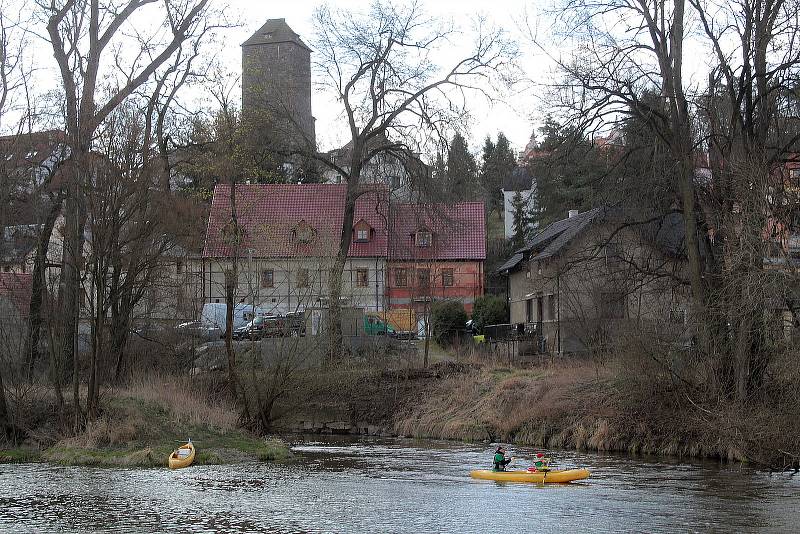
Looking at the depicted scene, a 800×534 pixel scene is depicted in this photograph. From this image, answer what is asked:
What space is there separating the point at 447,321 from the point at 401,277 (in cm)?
642

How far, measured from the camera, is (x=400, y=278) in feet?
189

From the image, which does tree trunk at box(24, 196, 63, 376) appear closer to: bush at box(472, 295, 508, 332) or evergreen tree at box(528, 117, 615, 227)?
evergreen tree at box(528, 117, 615, 227)

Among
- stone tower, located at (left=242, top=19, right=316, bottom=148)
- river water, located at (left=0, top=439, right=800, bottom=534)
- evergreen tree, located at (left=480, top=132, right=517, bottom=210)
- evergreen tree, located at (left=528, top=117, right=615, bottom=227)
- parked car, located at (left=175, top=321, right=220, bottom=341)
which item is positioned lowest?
river water, located at (left=0, top=439, right=800, bottom=534)

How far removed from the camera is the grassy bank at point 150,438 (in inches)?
984

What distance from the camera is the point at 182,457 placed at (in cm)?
2408

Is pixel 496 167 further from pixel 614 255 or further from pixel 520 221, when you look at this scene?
pixel 614 255

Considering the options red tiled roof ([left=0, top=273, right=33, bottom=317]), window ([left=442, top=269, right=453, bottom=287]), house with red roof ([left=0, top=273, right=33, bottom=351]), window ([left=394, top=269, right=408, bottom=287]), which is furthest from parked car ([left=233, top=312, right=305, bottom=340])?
window ([left=442, top=269, right=453, bottom=287])

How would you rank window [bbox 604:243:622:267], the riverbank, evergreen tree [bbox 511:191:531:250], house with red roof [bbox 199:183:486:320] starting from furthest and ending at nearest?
evergreen tree [bbox 511:191:531:250]
house with red roof [bbox 199:183:486:320]
window [bbox 604:243:622:267]
the riverbank

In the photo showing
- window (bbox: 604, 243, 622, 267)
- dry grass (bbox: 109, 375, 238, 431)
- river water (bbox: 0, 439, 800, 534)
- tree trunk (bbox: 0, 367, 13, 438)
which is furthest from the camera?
window (bbox: 604, 243, 622, 267)

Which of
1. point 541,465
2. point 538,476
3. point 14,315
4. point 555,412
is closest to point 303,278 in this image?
point 14,315

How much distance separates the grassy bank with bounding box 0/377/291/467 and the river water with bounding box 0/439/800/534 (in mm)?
1138

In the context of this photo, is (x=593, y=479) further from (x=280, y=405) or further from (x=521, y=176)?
(x=521, y=176)

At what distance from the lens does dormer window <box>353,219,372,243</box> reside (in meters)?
66.5

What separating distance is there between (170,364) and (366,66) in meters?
15.1
